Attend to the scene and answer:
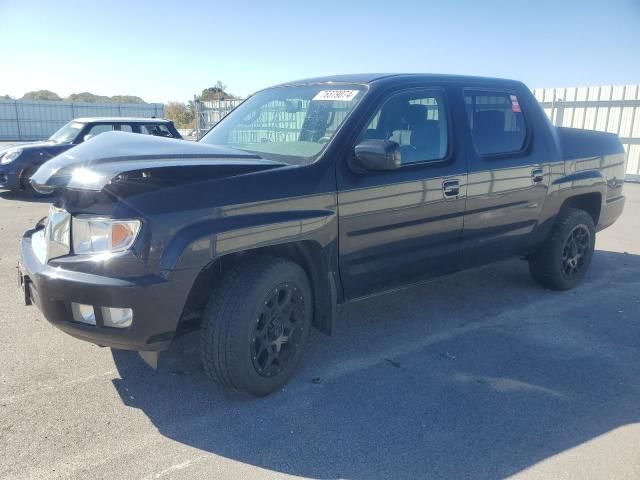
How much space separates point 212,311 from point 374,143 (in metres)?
1.38

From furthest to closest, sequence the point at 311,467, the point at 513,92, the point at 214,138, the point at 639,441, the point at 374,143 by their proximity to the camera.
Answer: the point at 513,92
the point at 214,138
the point at 374,143
the point at 639,441
the point at 311,467

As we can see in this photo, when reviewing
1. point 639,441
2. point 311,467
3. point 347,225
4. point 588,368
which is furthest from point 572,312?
point 311,467

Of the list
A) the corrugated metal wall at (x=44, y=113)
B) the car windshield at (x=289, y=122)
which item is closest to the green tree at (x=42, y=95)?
the corrugated metal wall at (x=44, y=113)

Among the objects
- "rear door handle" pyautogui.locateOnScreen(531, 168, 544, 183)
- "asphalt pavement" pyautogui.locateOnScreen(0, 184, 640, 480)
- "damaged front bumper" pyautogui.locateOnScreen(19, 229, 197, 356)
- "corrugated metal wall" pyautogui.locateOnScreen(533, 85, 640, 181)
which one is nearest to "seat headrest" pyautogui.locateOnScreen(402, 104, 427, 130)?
"rear door handle" pyautogui.locateOnScreen(531, 168, 544, 183)

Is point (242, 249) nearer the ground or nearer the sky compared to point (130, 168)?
nearer the ground

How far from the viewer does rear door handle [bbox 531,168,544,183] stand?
4508 mm

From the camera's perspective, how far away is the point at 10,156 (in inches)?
391

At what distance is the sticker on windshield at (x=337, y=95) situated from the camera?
3.58 meters

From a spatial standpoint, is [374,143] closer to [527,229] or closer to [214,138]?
[214,138]

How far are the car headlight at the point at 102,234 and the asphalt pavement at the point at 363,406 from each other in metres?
0.97

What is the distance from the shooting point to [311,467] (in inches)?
100.0

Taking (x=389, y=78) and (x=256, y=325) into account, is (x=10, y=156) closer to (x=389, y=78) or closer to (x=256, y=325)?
(x=389, y=78)

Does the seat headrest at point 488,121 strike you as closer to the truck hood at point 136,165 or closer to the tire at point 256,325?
the truck hood at point 136,165

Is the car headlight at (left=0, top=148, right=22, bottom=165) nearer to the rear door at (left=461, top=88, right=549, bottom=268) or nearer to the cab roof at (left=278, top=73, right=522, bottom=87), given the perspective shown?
the cab roof at (left=278, top=73, right=522, bottom=87)
